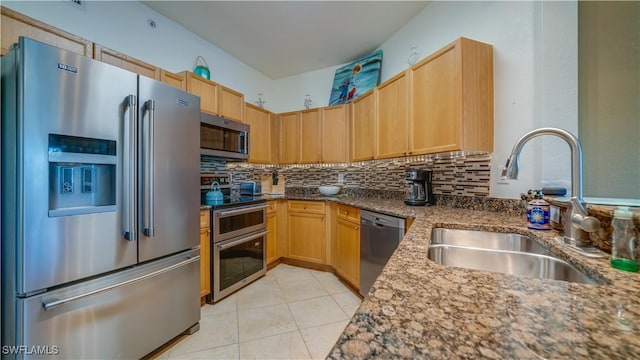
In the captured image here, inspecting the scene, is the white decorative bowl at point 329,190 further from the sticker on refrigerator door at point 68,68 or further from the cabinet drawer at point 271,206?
the sticker on refrigerator door at point 68,68

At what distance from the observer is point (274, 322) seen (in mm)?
1872

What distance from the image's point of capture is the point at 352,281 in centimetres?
237

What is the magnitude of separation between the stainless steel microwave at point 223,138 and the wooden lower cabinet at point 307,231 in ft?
3.07

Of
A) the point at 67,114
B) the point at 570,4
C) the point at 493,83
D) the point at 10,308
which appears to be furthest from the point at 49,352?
the point at 570,4

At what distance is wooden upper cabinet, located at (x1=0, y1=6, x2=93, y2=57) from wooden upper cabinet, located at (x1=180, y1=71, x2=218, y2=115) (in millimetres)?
713

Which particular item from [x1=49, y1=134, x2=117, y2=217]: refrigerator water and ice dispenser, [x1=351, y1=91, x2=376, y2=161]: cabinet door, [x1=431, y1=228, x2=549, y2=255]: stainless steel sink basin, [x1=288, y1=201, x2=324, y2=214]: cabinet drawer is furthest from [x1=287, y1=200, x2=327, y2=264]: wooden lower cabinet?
[x1=49, y1=134, x2=117, y2=217]: refrigerator water and ice dispenser

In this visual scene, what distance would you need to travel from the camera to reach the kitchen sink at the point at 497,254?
93 centimetres

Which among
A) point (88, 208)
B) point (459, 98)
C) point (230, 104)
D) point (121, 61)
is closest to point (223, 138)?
point (230, 104)

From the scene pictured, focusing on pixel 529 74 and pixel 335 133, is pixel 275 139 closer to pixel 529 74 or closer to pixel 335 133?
pixel 335 133

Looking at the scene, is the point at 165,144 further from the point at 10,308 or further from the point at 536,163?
the point at 536,163

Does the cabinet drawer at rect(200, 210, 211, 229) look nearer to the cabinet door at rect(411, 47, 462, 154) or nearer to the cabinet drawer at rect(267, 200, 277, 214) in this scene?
the cabinet drawer at rect(267, 200, 277, 214)

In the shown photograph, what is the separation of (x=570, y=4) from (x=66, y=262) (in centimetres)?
322

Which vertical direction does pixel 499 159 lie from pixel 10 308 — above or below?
above

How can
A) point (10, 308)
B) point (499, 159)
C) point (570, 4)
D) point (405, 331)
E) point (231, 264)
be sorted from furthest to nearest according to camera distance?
point (231, 264), point (499, 159), point (570, 4), point (10, 308), point (405, 331)
